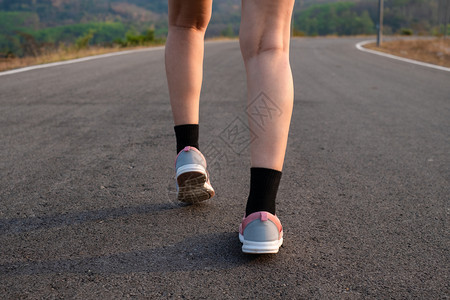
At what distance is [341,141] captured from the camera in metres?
3.11

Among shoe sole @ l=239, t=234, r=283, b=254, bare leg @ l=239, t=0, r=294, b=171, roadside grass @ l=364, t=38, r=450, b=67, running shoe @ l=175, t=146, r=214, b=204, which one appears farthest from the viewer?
roadside grass @ l=364, t=38, r=450, b=67

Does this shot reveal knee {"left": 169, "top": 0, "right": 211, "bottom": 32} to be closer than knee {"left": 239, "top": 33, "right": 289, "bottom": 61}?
No

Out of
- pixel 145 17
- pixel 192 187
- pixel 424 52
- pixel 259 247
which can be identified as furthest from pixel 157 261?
pixel 145 17

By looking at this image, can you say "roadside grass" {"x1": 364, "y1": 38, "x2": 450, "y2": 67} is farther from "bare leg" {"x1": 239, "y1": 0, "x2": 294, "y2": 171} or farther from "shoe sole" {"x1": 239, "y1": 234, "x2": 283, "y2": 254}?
"shoe sole" {"x1": 239, "y1": 234, "x2": 283, "y2": 254}

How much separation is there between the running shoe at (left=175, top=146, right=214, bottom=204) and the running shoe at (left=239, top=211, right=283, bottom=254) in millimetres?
361

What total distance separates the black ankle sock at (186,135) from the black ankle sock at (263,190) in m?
0.45

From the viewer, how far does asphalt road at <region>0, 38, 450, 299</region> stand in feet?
4.25

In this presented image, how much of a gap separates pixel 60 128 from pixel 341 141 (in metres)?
2.14

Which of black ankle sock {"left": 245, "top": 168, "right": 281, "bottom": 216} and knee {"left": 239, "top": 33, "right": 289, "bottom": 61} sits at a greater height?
knee {"left": 239, "top": 33, "right": 289, "bottom": 61}

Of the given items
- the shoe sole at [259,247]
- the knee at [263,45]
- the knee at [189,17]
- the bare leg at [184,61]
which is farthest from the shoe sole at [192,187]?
the knee at [189,17]

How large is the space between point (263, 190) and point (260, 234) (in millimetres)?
161

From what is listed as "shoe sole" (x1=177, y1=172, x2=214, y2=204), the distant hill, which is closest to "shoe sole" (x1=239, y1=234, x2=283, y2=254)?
"shoe sole" (x1=177, y1=172, x2=214, y2=204)

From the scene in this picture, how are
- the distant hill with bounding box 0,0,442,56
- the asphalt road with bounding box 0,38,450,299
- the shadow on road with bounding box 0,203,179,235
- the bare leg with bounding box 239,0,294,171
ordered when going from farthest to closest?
the distant hill with bounding box 0,0,442,56, the shadow on road with bounding box 0,203,179,235, the bare leg with bounding box 239,0,294,171, the asphalt road with bounding box 0,38,450,299

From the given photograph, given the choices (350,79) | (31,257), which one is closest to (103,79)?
(350,79)
